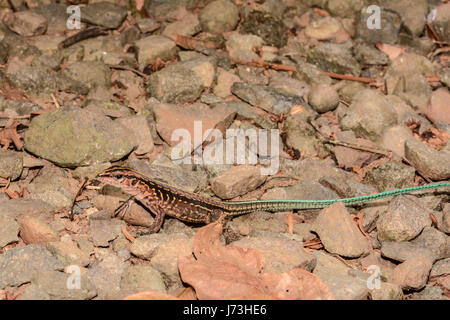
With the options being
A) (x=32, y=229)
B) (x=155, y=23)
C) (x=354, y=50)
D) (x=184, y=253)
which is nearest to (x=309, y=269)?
(x=184, y=253)

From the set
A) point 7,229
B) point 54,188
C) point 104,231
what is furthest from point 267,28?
point 7,229

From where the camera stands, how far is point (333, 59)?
25.4 ft

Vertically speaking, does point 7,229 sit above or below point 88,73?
below

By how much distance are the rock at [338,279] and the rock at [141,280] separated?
152cm

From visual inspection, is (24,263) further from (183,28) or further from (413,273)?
(183,28)

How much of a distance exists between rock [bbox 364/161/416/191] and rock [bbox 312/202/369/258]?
1.10m

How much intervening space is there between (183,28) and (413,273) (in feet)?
16.8

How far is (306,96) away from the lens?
24.1 ft

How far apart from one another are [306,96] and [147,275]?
3.99 metres

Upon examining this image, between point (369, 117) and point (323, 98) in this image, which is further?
point (323, 98)

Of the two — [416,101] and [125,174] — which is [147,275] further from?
[416,101]

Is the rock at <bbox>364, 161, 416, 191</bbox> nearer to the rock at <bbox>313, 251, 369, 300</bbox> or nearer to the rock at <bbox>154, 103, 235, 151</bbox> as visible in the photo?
the rock at <bbox>313, 251, 369, 300</bbox>

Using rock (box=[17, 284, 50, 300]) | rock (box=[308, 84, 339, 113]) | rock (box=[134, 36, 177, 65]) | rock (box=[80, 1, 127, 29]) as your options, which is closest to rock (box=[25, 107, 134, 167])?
rock (box=[134, 36, 177, 65])

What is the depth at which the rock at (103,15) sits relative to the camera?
25.6ft
